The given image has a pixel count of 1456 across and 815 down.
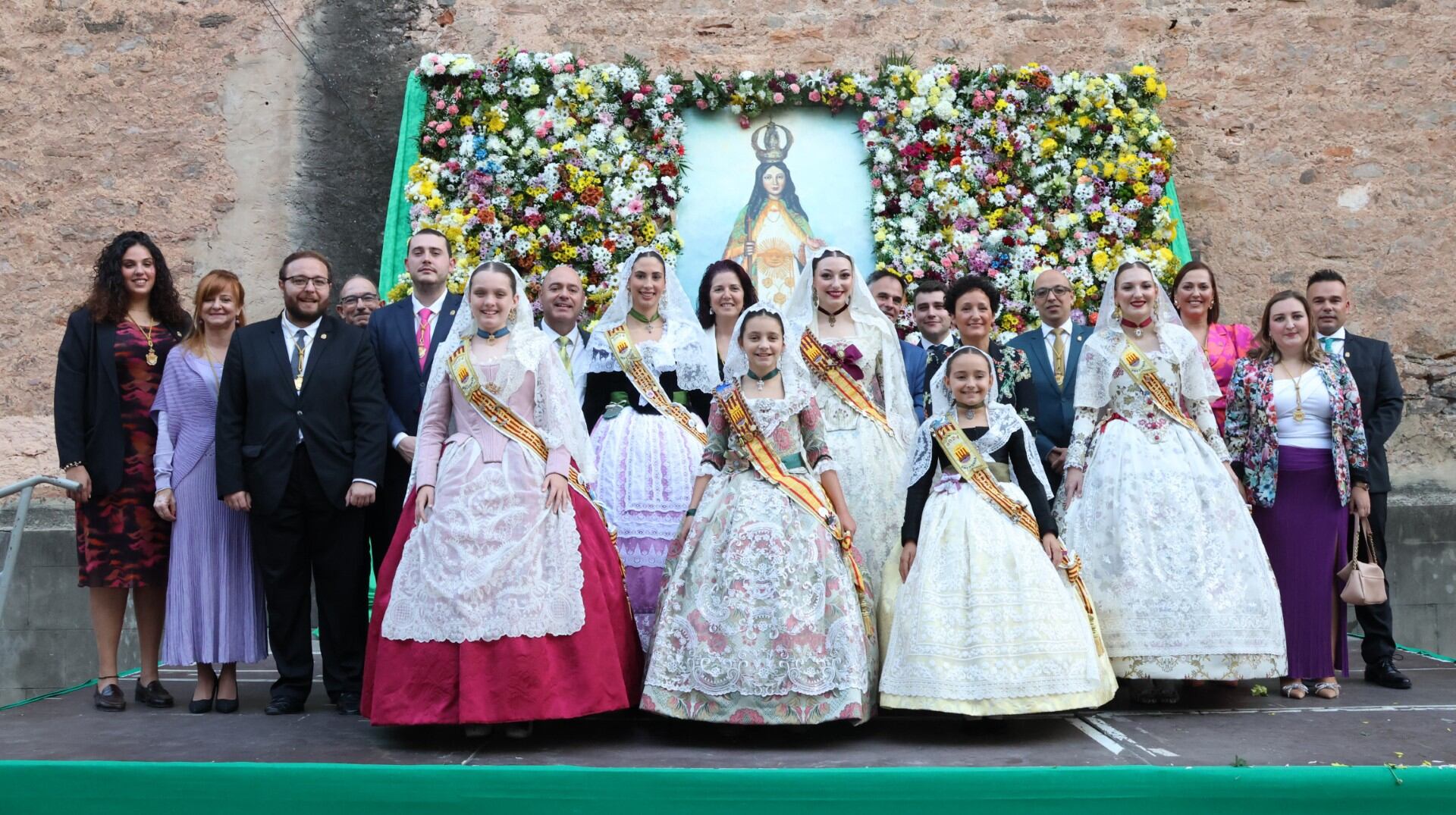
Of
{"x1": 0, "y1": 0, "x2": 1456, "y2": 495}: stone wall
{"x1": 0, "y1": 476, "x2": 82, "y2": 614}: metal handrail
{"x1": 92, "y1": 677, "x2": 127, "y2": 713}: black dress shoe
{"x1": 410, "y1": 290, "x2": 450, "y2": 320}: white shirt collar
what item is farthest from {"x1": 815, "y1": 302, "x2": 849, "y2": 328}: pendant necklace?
{"x1": 0, "y1": 0, "x2": 1456, "y2": 495}: stone wall

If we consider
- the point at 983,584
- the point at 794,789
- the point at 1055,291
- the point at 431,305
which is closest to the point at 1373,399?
the point at 1055,291

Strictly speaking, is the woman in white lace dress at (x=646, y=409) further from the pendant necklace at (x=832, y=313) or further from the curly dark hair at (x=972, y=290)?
the curly dark hair at (x=972, y=290)

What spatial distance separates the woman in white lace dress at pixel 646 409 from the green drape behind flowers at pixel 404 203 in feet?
8.49

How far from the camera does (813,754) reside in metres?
3.66

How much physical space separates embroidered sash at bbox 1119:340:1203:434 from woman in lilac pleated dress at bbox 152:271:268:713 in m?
3.30

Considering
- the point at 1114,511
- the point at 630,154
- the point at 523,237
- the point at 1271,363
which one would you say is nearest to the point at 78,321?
the point at 523,237

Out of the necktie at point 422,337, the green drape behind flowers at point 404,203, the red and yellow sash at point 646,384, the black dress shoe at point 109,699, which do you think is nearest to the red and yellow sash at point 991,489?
the red and yellow sash at point 646,384

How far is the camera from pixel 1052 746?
12.2 ft

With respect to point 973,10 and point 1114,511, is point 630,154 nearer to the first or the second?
point 973,10

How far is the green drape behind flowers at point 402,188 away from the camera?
7133 millimetres

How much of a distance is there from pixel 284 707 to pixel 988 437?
261cm

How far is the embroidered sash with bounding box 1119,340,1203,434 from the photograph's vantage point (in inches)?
179

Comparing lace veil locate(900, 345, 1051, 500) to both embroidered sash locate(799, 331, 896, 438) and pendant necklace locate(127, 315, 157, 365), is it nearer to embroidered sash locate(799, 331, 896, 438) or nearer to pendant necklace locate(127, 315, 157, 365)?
embroidered sash locate(799, 331, 896, 438)

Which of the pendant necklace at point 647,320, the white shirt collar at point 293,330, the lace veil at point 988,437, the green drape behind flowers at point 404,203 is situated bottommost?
the lace veil at point 988,437
